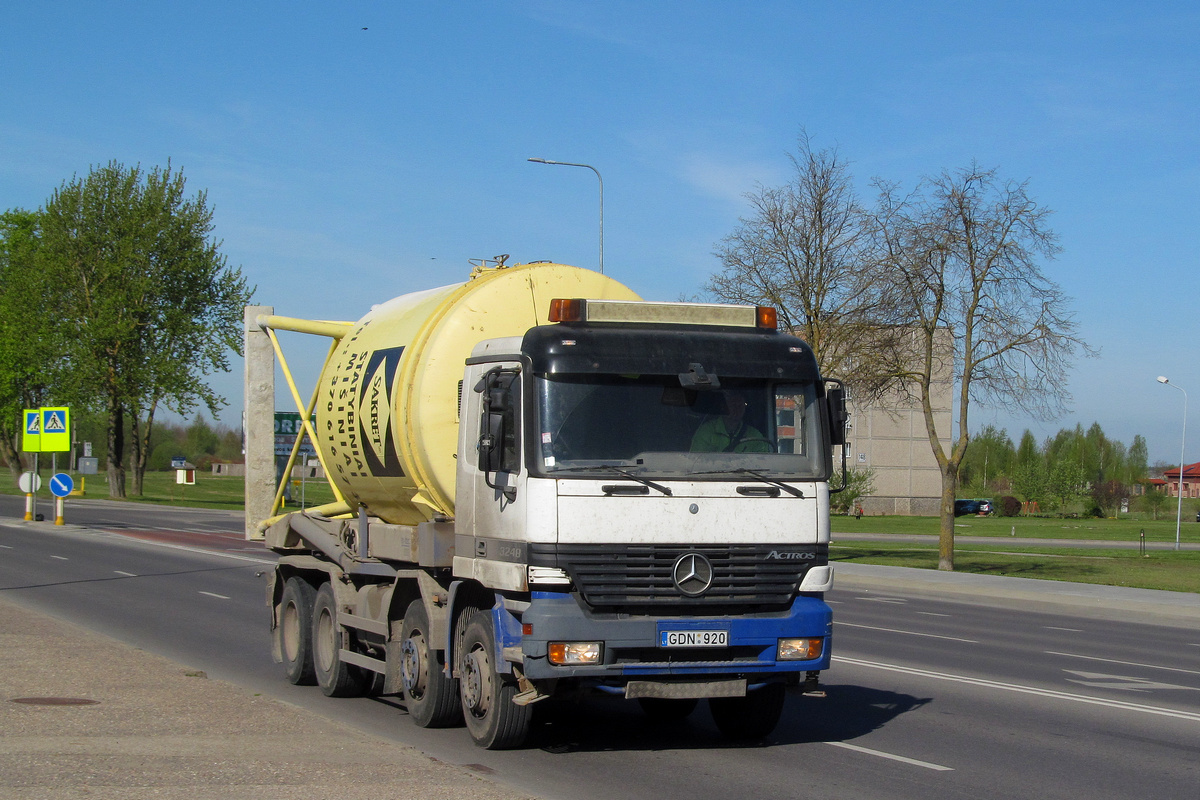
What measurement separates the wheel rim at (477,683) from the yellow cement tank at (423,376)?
1.22m

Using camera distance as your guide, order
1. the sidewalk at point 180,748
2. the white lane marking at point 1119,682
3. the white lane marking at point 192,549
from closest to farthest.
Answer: the sidewalk at point 180,748 < the white lane marking at point 1119,682 < the white lane marking at point 192,549

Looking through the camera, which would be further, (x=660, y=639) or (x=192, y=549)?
(x=192, y=549)

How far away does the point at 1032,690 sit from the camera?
11.5 meters

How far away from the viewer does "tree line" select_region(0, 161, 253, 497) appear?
5719 centimetres

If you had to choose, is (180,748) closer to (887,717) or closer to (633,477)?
(633,477)

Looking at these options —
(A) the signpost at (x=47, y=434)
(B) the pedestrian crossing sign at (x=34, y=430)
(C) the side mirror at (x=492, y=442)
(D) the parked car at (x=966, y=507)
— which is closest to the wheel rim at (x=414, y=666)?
(C) the side mirror at (x=492, y=442)

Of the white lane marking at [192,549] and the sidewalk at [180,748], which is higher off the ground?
the sidewalk at [180,748]

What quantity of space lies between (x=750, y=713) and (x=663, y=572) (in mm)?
1800

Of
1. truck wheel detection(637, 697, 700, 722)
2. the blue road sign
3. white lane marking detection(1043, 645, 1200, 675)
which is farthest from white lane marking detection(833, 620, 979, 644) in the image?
the blue road sign

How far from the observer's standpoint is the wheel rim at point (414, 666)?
354 inches

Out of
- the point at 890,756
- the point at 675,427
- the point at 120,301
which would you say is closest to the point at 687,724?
the point at 890,756

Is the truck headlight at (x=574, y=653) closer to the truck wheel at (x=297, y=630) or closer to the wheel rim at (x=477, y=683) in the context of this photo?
the wheel rim at (x=477, y=683)

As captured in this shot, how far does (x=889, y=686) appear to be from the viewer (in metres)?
11.6

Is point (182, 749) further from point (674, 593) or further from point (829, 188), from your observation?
point (829, 188)
